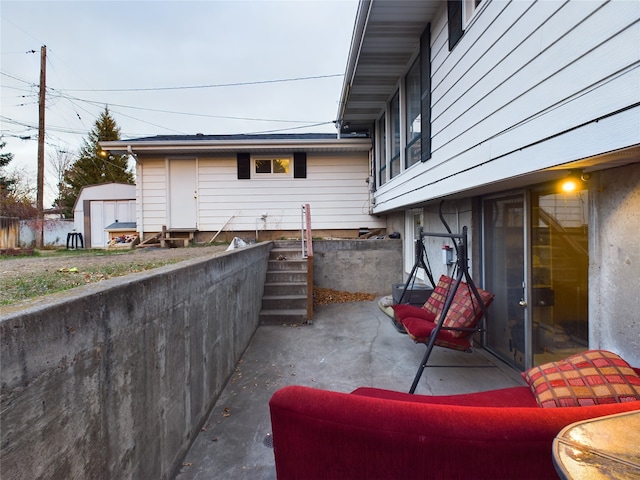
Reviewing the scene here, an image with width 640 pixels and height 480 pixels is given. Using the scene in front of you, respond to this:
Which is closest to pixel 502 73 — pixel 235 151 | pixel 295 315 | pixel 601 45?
pixel 601 45

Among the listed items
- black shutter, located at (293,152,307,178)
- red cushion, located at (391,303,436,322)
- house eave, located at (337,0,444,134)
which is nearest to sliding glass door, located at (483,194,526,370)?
red cushion, located at (391,303,436,322)

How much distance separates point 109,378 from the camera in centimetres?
131

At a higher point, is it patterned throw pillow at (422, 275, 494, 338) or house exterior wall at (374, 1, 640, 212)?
house exterior wall at (374, 1, 640, 212)

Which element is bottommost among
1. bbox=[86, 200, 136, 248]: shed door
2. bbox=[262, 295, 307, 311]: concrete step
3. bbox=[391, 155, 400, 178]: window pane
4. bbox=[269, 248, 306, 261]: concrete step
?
bbox=[262, 295, 307, 311]: concrete step

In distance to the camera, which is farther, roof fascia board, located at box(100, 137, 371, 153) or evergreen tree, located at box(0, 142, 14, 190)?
evergreen tree, located at box(0, 142, 14, 190)

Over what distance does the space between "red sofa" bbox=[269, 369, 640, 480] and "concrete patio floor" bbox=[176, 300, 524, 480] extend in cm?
135

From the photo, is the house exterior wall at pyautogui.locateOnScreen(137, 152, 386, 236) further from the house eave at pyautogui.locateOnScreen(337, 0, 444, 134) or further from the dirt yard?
the dirt yard

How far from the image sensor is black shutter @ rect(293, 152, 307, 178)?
28.3 feet

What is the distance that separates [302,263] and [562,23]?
491cm

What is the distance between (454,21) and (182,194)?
7668 mm

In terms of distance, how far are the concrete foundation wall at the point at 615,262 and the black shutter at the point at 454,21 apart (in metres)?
2.09

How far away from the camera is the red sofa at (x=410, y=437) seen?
2.87 feet

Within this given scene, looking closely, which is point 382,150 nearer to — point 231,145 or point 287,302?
point 231,145

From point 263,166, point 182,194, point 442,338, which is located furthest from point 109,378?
point 182,194
